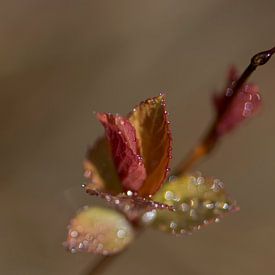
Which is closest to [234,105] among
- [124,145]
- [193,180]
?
[193,180]

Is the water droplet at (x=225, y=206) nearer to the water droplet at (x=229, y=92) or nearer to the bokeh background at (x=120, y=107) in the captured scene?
the water droplet at (x=229, y=92)

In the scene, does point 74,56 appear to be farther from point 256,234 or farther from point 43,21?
point 256,234

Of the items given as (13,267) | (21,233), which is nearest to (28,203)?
(21,233)

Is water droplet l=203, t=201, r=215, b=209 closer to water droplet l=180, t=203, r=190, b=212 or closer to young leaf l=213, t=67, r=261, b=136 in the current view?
water droplet l=180, t=203, r=190, b=212

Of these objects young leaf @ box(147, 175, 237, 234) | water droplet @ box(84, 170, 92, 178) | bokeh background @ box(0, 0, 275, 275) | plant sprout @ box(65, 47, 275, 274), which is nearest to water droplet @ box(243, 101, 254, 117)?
plant sprout @ box(65, 47, 275, 274)

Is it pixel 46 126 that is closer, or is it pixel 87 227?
pixel 87 227

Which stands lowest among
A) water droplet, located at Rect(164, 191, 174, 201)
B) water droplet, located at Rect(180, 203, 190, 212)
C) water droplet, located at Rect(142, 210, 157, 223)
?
water droplet, located at Rect(180, 203, 190, 212)
